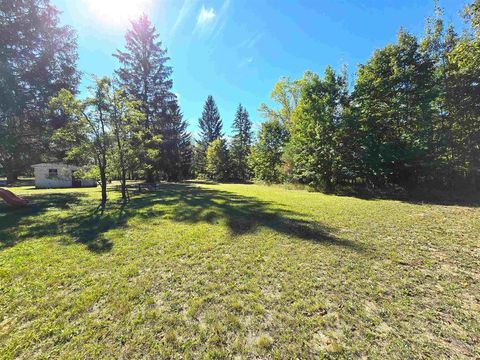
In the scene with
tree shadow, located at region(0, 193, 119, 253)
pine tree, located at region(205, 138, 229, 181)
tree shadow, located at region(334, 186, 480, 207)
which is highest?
pine tree, located at region(205, 138, 229, 181)

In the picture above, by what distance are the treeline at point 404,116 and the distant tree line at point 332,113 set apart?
54mm

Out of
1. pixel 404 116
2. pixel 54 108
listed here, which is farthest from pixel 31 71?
pixel 404 116

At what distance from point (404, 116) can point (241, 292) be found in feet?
48.7

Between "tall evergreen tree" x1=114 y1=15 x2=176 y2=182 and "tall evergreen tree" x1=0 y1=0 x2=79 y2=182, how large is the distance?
20.9 feet

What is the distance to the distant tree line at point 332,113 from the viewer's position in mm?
10539

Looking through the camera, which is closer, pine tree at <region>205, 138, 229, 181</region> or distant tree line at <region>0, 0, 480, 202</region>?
distant tree line at <region>0, 0, 480, 202</region>

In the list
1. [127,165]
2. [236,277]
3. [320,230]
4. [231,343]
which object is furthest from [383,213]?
[127,165]

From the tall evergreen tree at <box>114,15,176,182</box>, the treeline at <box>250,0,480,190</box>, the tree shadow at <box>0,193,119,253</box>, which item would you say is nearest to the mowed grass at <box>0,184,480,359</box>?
the tree shadow at <box>0,193,119,253</box>

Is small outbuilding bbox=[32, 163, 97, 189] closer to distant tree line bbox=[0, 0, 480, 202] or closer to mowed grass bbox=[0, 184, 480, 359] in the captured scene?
distant tree line bbox=[0, 0, 480, 202]

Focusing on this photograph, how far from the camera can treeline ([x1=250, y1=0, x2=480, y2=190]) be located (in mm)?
11031

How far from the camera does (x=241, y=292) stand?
2.98 metres

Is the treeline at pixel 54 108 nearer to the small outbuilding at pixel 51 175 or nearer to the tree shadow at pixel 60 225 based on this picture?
the small outbuilding at pixel 51 175

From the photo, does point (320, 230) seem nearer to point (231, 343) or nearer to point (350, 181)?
point (231, 343)

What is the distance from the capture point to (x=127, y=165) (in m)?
11.9
